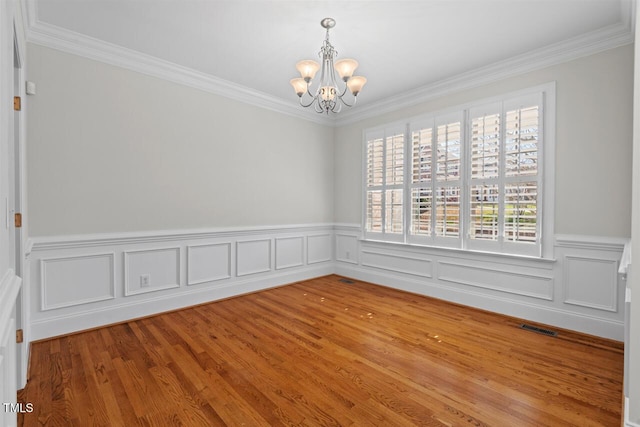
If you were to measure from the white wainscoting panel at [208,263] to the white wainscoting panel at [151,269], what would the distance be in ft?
0.55

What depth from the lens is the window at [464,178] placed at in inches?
134

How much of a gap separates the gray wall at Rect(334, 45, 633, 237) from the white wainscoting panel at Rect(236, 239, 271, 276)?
3570mm

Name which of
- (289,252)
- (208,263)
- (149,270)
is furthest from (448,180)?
(149,270)

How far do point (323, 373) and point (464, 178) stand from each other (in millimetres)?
2848

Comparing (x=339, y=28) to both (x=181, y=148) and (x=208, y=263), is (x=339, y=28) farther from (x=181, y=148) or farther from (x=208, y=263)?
(x=208, y=263)

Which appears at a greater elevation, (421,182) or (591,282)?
(421,182)

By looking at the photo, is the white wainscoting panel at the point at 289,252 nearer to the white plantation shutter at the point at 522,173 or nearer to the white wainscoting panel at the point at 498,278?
the white wainscoting panel at the point at 498,278

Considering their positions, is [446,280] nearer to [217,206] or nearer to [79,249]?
[217,206]

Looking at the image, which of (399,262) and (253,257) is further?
(399,262)

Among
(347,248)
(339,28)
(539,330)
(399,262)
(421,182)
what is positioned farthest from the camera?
(347,248)

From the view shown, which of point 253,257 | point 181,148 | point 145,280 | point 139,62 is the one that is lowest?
point 145,280

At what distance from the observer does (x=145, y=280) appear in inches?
139

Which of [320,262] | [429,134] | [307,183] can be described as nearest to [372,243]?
[320,262]

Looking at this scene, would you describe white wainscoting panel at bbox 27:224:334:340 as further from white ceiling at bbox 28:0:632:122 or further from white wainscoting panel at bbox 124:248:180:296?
white ceiling at bbox 28:0:632:122
